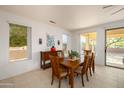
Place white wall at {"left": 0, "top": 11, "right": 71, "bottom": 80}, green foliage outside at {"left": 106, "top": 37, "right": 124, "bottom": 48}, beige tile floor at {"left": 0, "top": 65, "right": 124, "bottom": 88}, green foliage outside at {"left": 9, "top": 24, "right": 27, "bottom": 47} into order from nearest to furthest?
beige tile floor at {"left": 0, "top": 65, "right": 124, "bottom": 88} < white wall at {"left": 0, "top": 11, "right": 71, "bottom": 80} < green foliage outside at {"left": 9, "top": 24, "right": 27, "bottom": 47} < green foliage outside at {"left": 106, "top": 37, "right": 124, "bottom": 48}

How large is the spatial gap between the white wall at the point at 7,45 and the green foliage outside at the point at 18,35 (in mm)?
264

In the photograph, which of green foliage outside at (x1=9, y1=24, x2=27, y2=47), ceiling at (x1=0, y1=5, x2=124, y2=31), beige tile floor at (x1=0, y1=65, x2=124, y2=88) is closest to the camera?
beige tile floor at (x1=0, y1=65, x2=124, y2=88)

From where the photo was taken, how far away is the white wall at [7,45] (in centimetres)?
317

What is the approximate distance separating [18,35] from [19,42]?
29cm

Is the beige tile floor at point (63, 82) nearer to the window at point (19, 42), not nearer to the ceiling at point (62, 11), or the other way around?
the window at point (19, 42)

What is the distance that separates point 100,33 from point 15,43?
14.1 ft

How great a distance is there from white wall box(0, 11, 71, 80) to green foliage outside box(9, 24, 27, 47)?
0.87 ft

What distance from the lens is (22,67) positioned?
378 centimetres

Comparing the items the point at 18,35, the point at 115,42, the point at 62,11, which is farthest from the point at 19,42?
the point at 115,42

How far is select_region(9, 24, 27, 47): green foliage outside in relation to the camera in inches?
142

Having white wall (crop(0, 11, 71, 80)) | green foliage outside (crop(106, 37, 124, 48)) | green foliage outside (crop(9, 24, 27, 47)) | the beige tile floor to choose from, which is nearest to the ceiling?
white wall (crop(0, 11, 71, 80))

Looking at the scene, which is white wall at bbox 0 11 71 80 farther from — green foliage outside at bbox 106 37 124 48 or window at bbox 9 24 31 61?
green foliage outside at bbox 106 37 124 48

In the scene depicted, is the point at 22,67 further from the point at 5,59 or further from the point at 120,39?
the point at 120,39
